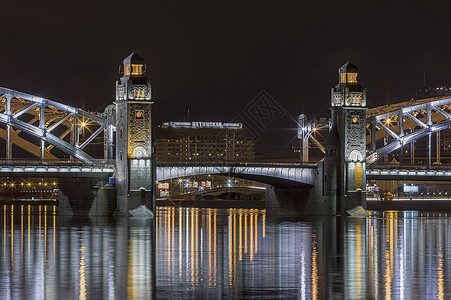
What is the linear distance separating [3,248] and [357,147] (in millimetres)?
60103

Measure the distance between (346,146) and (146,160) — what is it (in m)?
23.3

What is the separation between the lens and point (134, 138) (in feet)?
338

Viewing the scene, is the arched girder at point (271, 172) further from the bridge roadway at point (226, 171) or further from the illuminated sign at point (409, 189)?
the illuminated sign at point (409, 189)

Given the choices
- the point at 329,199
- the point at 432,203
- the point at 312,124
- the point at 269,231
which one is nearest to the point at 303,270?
the point at 269,231

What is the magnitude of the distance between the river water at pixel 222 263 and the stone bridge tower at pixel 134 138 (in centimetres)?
1922

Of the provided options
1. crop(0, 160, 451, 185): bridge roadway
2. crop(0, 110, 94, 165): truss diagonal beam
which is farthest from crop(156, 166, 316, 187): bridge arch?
crop(0, 110, 94, 165): truss diagonal beam

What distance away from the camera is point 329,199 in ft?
362

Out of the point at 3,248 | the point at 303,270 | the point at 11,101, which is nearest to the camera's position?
the point at 303,270

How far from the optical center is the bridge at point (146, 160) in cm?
10250

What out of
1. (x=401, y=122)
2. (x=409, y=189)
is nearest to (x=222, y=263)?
(x=401, y=122)

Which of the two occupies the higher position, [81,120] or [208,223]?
[81,120]

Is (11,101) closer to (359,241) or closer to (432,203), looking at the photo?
(359,241)

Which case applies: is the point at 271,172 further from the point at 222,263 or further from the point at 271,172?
the point at 222,263

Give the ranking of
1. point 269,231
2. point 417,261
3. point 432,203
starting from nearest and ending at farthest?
point 417,261, point 269,231, point 432,203
